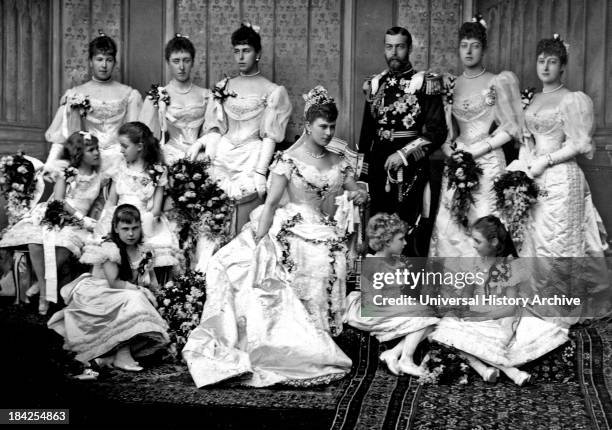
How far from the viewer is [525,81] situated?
8047 mm

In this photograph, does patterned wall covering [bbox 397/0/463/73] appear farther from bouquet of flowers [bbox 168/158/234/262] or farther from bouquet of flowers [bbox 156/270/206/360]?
bouquet of flowers [bbox 156/270/206/360]

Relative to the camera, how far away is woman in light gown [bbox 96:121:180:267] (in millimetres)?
7074

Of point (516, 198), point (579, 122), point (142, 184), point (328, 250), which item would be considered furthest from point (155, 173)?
point (579, 122)

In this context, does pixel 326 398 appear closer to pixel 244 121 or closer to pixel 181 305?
pixel 181 305

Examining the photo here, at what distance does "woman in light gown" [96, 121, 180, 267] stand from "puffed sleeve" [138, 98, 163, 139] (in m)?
0.60

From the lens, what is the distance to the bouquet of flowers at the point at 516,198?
6828mm

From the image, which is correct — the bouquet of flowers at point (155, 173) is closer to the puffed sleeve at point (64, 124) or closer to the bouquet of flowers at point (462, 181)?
the puffed sleeve at point (64, 124)

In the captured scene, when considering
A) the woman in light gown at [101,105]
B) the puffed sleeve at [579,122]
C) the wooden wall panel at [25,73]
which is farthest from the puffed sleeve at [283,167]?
the wooden wall panel at [25,73]

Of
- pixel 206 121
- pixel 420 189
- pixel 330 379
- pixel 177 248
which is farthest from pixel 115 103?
pixel 330 379

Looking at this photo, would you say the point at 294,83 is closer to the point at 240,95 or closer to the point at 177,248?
the point at 240,95

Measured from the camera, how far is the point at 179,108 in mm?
7789

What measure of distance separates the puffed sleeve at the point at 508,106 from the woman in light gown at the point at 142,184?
8.12ft

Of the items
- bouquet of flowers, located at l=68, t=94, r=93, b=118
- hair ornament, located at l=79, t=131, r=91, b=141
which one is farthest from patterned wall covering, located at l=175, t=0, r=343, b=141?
hair ornament, located at l=79, t=131, r=91, b=141

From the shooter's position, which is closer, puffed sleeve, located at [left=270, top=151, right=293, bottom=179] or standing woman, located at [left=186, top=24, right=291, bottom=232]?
puffed sleeve, located at [left=270, top=151, right=293, bottom=179]
